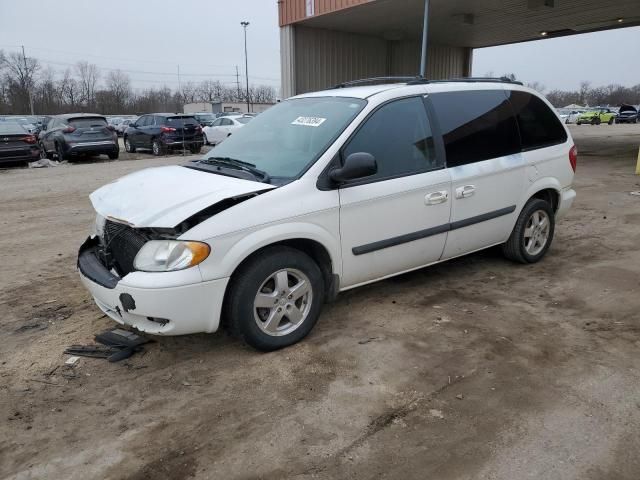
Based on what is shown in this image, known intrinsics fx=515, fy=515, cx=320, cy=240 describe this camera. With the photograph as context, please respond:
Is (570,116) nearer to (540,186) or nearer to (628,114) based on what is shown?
(628,114)

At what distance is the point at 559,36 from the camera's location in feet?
73.2

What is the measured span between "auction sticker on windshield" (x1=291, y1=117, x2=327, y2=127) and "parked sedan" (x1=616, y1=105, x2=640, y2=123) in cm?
5171

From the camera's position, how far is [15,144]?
16062 mm

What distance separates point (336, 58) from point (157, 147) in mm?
7903

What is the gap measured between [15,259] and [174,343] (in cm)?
329

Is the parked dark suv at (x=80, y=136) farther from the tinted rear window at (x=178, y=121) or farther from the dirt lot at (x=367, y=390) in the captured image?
the dirt lot at (x=367, y=390)

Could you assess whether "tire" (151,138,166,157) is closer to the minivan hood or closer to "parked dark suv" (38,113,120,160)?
"parked dark suv" (38,113,120,160)

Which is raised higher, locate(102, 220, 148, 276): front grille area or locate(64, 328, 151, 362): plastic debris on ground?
locate(102, 220, 148, 276): front grille area

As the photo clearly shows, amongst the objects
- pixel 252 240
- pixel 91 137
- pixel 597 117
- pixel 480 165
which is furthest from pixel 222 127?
pixel 597 117

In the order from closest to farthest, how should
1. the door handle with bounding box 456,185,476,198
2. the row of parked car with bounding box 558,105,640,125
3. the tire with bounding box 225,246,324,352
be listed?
the tire with bounding box 225,246,324,352, the door handle with bounding box 456,185,476,198, the row of parked car with bounding box 558,105,640,125

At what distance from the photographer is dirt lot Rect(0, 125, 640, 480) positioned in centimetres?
254

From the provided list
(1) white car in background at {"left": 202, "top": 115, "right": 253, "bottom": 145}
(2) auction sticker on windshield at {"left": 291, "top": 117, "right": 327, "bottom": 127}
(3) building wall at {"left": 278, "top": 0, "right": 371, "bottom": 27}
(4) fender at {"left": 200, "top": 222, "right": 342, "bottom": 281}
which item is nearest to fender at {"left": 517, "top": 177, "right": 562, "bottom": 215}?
(2) auction sticker on windshield at {"left": 291, "top": 117, "right": 327, "bottom": 127}

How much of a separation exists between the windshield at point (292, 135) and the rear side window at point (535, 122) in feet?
6.29

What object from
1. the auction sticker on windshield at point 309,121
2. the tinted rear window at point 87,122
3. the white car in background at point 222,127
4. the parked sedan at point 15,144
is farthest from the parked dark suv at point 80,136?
the auction sticker on windshield at point 309,121
